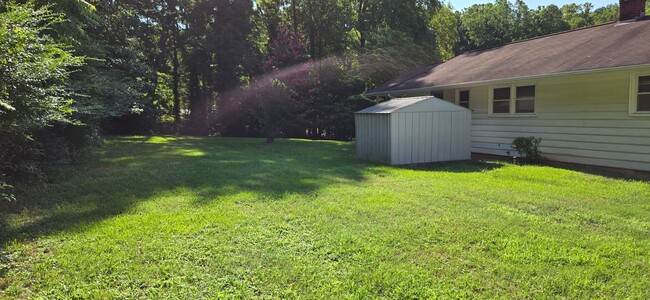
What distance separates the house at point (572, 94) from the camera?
7363 millimetres

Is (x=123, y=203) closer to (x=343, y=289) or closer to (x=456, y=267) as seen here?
(x=343, y=289)

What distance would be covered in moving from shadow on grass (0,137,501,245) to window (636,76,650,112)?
291cm

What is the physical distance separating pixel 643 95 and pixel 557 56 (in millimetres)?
2140

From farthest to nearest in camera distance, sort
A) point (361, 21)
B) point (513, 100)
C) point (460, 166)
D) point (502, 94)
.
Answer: point (361, 21)
point (502, 94)
point (513, 100)
point (460, 166)

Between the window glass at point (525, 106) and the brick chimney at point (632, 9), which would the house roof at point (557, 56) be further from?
the window glass at point (525, 106)

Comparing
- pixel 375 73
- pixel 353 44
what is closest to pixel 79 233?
pixel 375 73

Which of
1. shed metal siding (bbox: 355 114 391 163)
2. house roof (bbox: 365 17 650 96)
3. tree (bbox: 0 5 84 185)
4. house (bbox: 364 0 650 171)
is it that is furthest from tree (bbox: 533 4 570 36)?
tree (bbox: 0 5 84 185)

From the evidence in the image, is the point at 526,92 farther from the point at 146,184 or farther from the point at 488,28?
the point at 488,28

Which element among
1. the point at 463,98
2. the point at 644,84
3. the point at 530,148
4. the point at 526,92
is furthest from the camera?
the point at 463,98

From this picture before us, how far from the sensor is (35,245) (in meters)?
3.56

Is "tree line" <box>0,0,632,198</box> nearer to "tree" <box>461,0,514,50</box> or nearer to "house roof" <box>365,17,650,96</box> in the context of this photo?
"tree" <box>461,0,514,50</box>

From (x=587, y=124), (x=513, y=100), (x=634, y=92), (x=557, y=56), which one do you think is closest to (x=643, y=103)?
(x=634, y=92)

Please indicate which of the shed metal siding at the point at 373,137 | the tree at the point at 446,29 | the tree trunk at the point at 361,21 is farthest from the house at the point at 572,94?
the tree at the point at 446,29

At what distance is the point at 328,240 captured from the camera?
3.72 metres
